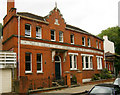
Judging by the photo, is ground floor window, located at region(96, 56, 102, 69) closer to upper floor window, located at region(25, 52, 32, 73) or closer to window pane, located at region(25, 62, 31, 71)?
A: upper floor window, located at region(25, 52, 32, 73)

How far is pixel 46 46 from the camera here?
787 inches

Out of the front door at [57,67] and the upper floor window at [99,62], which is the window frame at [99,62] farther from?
the front door at [57,67]

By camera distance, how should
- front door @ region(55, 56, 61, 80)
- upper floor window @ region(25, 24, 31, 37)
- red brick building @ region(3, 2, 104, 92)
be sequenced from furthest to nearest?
front door @ region(55, 56, 61, 80) < upper floor window @ region(25, 24, 31, 37) < red brick building @ region(3, 2, 104, 92)

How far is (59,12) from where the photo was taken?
73.7 ft

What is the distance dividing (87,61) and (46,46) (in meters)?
10.2

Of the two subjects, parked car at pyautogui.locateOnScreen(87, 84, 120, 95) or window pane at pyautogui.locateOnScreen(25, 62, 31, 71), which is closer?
parked car at pyautogui.locateOnScreen(87, 84, 120, 95)

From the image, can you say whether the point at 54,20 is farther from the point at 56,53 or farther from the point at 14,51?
the point at 14,51

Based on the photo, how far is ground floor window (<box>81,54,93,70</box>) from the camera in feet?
85.5

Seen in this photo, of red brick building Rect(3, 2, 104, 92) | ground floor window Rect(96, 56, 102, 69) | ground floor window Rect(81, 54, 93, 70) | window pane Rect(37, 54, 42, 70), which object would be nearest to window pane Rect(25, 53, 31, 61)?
red brick building Rect(3, 2, 104, 92)

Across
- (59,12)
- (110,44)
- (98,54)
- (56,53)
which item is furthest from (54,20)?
(110,44)

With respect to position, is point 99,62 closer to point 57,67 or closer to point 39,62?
point 57,67

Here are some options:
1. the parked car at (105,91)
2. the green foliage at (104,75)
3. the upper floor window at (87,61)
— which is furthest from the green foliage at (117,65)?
the parked car at (105,91)

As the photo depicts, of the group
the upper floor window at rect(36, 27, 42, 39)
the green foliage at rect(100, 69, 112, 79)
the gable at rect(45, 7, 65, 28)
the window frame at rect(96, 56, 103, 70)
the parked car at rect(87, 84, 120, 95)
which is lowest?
the green foliage at rect(100, 69, 112, 79)

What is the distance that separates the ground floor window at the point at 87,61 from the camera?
85.5 feet
